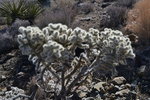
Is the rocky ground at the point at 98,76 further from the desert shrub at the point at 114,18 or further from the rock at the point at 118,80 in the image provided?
the desert shrub at the point at 114,18

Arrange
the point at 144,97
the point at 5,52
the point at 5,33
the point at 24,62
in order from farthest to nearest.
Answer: the point at 5,33, the point at 5,52, the point at 24,62, the point at 144,97

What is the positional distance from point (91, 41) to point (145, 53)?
2.94 metres

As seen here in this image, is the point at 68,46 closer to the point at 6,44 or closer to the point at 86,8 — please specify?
the point at 6,44

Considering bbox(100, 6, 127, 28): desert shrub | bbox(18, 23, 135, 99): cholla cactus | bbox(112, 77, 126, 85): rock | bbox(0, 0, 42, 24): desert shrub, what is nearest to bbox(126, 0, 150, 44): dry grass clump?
bbox(100, 6, 127, 28): desert shrub

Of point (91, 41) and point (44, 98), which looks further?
point (44, 98)

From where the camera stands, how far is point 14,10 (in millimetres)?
12648

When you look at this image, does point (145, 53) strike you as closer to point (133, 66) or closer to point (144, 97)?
point (133, 66)

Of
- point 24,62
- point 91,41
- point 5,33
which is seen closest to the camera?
point 91,41

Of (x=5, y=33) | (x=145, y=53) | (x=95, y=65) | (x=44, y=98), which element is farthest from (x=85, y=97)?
(x=5, y=33)

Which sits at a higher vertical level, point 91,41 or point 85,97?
point 91,41

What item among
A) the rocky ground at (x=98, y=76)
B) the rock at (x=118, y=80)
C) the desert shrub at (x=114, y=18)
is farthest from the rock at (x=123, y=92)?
the desert shrub at (x=114, y=18)

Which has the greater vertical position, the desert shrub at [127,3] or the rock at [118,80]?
the desert shrub at [127,3]

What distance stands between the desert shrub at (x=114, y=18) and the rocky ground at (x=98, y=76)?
0.15 meters

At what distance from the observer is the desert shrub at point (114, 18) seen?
10613mm
